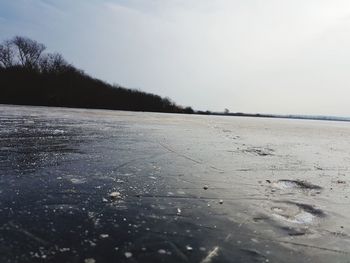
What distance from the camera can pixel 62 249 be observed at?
3.43 metres

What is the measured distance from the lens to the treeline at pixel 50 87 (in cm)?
7056

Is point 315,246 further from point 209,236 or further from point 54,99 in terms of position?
point 54,99

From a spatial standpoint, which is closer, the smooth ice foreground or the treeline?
the smooth ice foreground

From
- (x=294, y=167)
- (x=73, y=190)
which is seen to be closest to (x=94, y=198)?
(x=73, y=190)

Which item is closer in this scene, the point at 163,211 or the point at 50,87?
the point at 163,211

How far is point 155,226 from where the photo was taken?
4.32 metres

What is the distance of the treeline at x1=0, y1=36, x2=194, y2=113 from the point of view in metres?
70.6

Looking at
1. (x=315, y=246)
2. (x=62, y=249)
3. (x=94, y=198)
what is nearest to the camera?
(x=62, y=249)

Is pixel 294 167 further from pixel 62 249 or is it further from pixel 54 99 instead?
pixel 54 99

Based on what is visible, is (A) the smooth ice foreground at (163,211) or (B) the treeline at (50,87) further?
(B) the treeline at (50,87)

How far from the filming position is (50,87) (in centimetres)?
7725

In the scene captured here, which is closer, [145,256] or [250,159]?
[145,256]

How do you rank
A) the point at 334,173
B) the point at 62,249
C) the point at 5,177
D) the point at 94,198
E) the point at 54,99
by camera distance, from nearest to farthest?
the point at 62,249, the point at 94,198, the point at 5,177, the point at 334,173, the point at 54,99

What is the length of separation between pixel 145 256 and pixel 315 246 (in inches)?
74.8
